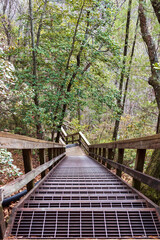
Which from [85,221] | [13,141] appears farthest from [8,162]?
[85,221]

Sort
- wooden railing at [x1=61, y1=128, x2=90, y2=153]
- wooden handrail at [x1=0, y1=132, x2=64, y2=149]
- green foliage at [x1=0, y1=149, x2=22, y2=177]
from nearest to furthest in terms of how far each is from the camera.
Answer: wooden handrail at [x1=0, y1=132, x2=64, y2=149] → green foliage at [x1=0, y1=149, x2=22, y2=177] → wooden railing at [x1=61, y1=128, x2=90, y2=153]

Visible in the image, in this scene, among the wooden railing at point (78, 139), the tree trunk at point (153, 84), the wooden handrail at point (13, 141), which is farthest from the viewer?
the wooden railing at point (78, 139)

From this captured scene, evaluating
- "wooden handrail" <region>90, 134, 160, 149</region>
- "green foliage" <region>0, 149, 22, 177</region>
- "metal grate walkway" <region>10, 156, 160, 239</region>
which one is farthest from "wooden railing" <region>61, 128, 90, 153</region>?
"metal grate walkway" <region>10, 156, 160, 239</region>

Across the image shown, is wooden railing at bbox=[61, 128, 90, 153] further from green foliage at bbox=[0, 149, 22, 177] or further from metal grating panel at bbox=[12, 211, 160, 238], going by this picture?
metal grating panel at bbox=[12, 211, 160, 238]

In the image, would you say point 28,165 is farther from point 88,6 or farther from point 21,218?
point 88,6

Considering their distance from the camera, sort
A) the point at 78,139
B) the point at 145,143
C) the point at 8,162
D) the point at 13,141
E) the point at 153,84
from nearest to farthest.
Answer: the point at 13,141, the point at 145,143, the point at 8,162, the point at 153,84, the point at 78,139

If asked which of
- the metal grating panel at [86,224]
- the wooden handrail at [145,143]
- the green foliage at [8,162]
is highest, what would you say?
the wooden handrail at [145,143]

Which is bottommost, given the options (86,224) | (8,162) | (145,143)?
(86,224)

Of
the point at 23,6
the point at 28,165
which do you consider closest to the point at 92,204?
the point at 28,165

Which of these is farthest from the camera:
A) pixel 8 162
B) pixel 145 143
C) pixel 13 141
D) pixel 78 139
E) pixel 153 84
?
pixel 78 139

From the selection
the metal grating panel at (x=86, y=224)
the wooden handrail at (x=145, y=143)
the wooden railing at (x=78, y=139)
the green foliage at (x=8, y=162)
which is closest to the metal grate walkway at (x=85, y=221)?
the metal grating panel at (x=86, y=224)

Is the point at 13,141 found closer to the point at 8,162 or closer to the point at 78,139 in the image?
the point at 8,162

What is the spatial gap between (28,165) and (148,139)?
63.1 inches

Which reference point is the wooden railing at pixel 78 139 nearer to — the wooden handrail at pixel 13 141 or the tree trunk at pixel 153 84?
the tree trunk at pixel 153 84
